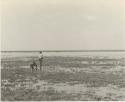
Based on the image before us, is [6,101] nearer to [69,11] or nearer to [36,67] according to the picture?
[36,67]

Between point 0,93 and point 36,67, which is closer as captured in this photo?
point 0,93

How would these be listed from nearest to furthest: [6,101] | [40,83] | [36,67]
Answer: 1. [6,101]
2. [40,83]
3. [36,67]

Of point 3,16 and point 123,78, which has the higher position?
point 3,16

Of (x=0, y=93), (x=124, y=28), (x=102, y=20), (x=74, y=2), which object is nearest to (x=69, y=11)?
(x=74, y=2)

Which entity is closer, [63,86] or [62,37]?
[63,86]

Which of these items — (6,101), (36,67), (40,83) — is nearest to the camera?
(6,101)

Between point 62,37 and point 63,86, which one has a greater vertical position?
point 62,37

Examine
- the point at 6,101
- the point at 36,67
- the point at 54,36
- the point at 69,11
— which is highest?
the point at 69,11
